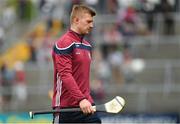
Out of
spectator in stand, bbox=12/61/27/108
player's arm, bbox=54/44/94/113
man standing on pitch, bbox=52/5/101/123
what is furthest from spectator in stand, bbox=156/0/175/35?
player's arm, bbox=54/44/94/113

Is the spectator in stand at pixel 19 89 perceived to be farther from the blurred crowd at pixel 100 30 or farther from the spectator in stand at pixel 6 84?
the spectator in stand at pixel 6 84

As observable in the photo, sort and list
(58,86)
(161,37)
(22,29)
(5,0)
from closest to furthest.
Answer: (58,86)
(161,37)
(22,29)
(5,0)

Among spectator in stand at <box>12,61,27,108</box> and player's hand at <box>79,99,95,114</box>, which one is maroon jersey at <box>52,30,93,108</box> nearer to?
player's hand at <box>79,99,95,114</box>

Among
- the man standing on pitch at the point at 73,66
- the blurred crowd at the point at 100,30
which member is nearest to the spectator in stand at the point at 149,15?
the blurred crowd at the point at 100,30

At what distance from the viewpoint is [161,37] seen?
2494cm

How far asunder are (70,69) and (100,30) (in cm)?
1615

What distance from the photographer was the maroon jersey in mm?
9094

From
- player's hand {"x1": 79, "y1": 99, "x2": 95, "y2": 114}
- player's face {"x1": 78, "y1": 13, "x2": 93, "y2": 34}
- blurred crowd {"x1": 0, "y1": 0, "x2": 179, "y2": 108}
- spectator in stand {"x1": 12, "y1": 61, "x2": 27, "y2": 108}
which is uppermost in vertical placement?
player's face {"x1": 78, "y1": 13, "x2": 93, "y2": 34}

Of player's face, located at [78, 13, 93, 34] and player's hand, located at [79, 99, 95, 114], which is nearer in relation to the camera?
player's hand, located at [79, 99, 95, 114]

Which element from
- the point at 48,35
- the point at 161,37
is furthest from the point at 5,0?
the point at 161,37

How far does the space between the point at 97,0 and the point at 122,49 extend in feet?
7.66

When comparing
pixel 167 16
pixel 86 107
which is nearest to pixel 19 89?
pixel 167 16

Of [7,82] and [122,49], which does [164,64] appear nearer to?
[122,49]

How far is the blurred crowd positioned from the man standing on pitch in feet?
40.8
